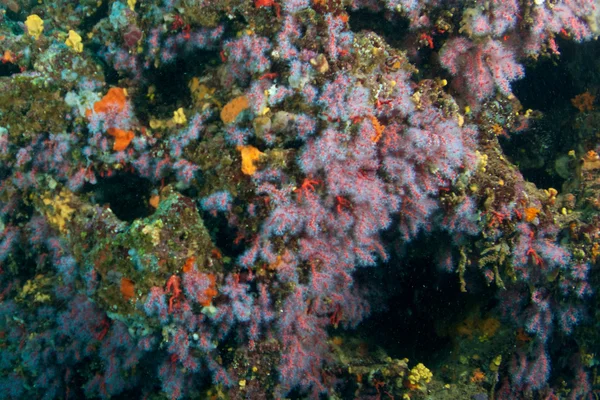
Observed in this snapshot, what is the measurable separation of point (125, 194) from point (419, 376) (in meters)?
4.20

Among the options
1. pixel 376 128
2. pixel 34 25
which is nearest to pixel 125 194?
pixel 34 25

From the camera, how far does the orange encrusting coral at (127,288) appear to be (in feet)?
12.2

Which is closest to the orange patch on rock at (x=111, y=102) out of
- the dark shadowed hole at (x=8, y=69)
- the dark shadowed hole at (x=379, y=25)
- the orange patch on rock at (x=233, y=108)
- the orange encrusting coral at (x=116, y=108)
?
the orange encrusting coral at (x=116, y=108)

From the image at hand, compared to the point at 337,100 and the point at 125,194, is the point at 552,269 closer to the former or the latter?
the point at 337,100

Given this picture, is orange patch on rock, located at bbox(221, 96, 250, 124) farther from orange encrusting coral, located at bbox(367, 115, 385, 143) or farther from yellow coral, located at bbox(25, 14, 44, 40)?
yellow coral, located at bbox(25, 14, 44, 40)

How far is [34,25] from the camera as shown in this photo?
522 cm

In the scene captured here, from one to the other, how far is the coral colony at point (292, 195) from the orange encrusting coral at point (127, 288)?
0.01m

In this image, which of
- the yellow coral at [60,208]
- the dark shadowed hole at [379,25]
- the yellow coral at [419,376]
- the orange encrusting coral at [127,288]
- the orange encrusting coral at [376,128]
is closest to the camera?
Result: the orange encrusting coral at [376,128]

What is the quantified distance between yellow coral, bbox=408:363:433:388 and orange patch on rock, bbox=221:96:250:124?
3.41 m

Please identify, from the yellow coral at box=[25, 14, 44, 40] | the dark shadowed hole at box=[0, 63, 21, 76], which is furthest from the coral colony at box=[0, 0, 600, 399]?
the dark shadowed hole at box=[0, 63, 21, 76]

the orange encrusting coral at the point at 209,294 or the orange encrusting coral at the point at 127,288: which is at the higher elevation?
the orange encrusting coral at the point at 209,294

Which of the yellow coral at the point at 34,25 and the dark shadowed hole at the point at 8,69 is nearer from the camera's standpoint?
the yellow coral at the point at 34,25

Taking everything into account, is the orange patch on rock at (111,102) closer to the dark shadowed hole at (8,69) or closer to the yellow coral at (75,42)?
the yellow coral at (75,42)

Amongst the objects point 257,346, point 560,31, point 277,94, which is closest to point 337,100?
point 277,94
